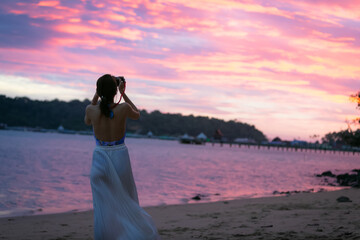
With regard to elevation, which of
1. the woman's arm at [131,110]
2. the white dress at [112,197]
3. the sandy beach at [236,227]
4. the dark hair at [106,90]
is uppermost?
the dark hair at [106,90]

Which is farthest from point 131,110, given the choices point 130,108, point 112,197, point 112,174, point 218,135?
point 218,135

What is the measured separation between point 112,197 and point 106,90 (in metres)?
1.15

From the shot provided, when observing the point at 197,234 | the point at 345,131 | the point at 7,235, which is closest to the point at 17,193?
the point at 7,235

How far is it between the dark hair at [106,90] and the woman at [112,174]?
0.9 inches

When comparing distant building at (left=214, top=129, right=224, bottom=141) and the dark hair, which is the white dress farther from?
distant building at (left=214, top=129, right=224, bottom=141)

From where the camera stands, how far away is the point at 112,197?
4.25 metres

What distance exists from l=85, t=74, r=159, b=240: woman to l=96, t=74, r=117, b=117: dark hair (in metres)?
0.02

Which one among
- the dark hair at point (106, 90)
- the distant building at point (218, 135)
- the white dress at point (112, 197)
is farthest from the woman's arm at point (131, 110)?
the distant building at point (218, 135)

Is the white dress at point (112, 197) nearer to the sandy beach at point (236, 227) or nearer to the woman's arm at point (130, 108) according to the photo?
the woman's arm at point (130, 108)

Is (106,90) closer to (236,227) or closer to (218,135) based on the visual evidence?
(236,227)

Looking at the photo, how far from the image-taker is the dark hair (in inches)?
158

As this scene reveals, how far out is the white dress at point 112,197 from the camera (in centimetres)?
423

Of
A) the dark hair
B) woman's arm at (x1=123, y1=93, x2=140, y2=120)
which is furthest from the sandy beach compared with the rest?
the dark hair

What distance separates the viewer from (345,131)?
32.3m
